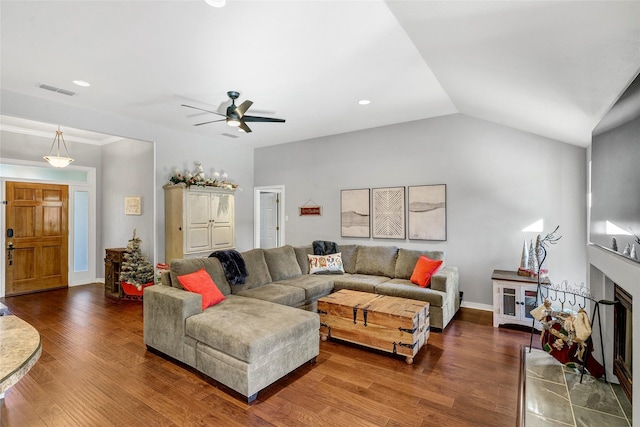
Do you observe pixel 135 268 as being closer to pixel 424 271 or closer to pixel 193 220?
pixel 193 220

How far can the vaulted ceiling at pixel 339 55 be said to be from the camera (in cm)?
197

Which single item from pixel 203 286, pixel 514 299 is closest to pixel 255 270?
pixel 203 286

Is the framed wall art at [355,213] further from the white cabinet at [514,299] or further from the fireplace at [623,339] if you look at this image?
the fireplace at [623,339]

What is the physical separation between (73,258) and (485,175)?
7419mm

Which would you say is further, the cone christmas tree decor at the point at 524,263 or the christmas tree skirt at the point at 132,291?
the christmas tree skirt at the point at 132,291

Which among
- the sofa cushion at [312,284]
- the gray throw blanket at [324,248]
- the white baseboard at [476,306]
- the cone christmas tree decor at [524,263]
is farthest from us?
the gray throw blanket at [324,248]

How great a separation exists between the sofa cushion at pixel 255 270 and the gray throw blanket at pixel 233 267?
4.5 inches

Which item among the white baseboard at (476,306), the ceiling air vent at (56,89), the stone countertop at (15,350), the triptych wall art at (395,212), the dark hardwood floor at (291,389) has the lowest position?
the dark hardwood floor at (291,389)

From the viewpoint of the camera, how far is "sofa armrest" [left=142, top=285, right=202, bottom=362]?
9.24 feet

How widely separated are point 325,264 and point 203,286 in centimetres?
215

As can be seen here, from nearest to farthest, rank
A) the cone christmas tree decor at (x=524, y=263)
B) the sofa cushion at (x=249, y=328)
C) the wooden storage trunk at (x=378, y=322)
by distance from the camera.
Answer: the sofa cushion at (x=249, y=328) < the wooden storage trunk at (x=378, y=322) < the cone christmas tree decor at (x=524, y=263)

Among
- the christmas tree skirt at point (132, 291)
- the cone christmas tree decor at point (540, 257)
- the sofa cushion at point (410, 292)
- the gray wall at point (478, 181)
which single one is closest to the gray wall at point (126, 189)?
the christmas tree skirt at point (132, 291)

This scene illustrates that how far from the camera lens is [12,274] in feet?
17.6

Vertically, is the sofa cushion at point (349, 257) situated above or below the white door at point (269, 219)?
below
